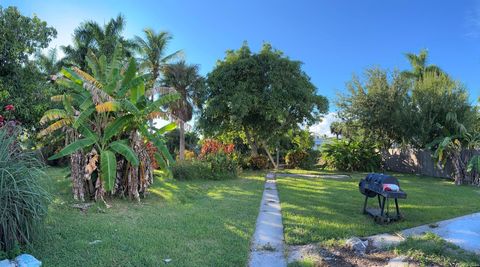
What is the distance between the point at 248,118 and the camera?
22.3 metres

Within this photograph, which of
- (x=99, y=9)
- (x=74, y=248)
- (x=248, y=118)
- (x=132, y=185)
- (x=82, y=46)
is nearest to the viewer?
(x=74, y=248)

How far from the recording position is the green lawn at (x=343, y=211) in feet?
20.6

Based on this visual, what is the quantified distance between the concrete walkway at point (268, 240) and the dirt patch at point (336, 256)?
20 centimetres

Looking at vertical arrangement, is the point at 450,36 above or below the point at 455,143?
above

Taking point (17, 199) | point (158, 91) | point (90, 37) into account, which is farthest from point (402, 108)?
point (90, 37)

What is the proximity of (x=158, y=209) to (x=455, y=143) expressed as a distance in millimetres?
14727

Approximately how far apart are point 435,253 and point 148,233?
443 cm

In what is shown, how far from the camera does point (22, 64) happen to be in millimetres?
7406

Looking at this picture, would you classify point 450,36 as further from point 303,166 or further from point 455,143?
point 303,166

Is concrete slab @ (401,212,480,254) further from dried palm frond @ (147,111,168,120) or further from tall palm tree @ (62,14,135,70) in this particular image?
tall palm tree @ (62,14,135,70)

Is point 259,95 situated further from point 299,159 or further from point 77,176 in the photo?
point 77,176

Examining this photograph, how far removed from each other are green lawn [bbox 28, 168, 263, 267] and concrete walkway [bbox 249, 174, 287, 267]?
160mm

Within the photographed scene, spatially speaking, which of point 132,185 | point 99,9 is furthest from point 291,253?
point 99,9

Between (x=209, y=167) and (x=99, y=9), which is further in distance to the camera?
(x=209, y=167)
